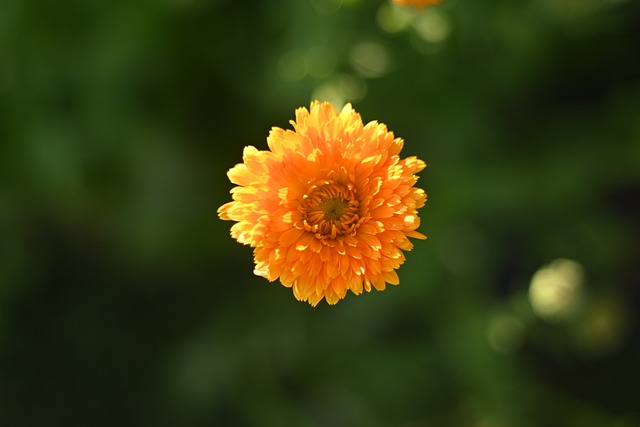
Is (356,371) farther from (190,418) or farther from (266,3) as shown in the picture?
(266,3)

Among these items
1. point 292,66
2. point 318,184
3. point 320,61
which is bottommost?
point 318,184

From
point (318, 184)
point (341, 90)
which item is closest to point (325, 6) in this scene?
point (341, 90)

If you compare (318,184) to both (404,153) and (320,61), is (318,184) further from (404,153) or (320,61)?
(404,153)

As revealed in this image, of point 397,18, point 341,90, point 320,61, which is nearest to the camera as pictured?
point 397,18

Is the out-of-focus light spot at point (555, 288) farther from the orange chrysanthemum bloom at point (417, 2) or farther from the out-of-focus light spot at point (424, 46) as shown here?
the orange chrysanthemum bloom at point (417, 2)

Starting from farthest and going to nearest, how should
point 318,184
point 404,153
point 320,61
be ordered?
point 404,153 → point 320,61 → point 318,184

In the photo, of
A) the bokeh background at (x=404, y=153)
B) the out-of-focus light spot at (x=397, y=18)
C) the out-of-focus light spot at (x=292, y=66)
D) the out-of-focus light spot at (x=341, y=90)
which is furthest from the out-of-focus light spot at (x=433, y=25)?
the out-of-focus light spot at (x=292, y=66)

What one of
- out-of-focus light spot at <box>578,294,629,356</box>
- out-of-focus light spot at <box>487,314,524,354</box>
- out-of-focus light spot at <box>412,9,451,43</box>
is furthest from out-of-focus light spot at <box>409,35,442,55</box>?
out-of-focus light spot at <box>578,294,629,356</box>
